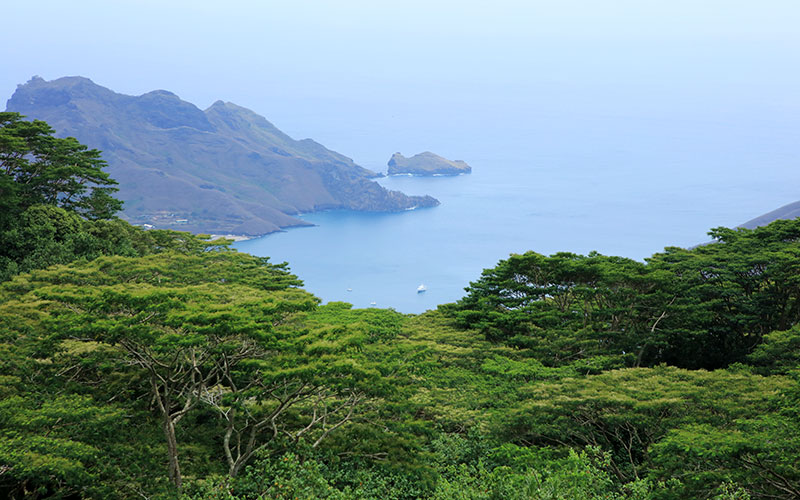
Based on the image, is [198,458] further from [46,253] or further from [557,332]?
[46,253]

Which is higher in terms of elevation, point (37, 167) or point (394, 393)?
point (37, 167)

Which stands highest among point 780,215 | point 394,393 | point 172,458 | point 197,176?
point 197,176

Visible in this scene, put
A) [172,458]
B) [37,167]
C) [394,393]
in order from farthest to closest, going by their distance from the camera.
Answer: [37,167] → [394,393] → [172,458]

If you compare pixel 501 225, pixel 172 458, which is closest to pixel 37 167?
pixel 172 458

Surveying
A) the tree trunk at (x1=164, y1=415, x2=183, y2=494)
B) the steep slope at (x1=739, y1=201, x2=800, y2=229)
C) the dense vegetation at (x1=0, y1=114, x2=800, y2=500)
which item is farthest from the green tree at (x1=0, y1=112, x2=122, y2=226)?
the steep slope at (x1=739, y1=201, x2=800, y2=229)

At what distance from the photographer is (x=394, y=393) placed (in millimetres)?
12484

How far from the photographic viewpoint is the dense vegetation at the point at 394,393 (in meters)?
9.91

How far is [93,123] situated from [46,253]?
617ft

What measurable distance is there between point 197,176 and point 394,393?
588 ft

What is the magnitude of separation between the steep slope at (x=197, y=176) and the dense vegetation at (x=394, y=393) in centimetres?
12119

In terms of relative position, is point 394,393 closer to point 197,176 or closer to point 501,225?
point 501,225

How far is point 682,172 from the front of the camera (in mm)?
190250

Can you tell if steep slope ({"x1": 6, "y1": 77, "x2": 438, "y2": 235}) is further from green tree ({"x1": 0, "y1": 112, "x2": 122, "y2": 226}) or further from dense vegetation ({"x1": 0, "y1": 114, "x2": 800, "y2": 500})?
dense vegetation ({"x1": 0, "y1": 114, "x2": 800, "y2": 500})

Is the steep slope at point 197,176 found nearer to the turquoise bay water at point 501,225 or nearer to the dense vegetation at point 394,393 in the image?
the turquoise bay water at point 501,225
